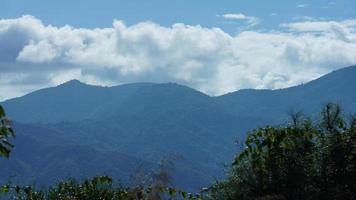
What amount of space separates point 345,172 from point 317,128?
5.32ft

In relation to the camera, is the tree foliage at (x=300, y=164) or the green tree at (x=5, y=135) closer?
the green tree at (x=5, y=135)

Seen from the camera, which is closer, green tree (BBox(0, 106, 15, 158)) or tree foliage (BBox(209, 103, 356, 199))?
green tree (BBox(0, 106, 15, 158))

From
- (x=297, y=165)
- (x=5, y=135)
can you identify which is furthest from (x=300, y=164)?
(x=5, y=135)

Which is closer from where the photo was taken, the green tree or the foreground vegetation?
the green tree

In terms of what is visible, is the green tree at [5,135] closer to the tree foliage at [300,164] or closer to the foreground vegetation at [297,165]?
the foreground vegetation at [297,165]

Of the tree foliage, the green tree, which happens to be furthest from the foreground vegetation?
the green tree

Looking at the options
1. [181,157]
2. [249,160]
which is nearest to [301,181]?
[249,160]

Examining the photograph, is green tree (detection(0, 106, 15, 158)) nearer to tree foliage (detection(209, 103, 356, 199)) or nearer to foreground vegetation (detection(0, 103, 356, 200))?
foreground vegetation (detection(0, 103, 356, 200))

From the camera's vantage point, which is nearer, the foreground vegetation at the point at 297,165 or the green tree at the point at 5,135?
the green tree at the point at 5,135

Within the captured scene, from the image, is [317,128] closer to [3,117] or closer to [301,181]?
[301,181]

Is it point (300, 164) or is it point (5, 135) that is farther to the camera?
point (300, 164)

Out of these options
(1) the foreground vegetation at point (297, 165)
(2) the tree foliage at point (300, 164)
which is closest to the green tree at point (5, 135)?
(1) the foreground vegetation at point (297, 165)

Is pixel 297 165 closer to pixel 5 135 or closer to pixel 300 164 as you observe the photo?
pixel 300 164

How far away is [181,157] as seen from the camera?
21.4 ft
